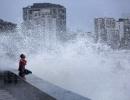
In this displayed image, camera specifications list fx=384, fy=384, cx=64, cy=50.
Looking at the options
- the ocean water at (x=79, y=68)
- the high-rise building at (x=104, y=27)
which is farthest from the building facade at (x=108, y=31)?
the ocean water at (x=79, y=68)

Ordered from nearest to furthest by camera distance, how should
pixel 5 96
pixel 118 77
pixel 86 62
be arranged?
1. pixel 5 96
2. pixel 118 77
3. pixel 86 62

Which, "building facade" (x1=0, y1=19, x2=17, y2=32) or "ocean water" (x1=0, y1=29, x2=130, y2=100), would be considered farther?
"building facade" (x1=0, y1=19, x2=17, y2=32)

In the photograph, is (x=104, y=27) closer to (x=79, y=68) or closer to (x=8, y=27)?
(x=8, y=27)

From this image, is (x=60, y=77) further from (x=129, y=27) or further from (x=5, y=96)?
(x=129, y=27)

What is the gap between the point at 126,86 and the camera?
788 inches

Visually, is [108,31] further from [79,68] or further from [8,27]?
[79,68]

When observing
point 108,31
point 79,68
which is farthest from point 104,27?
point 79,68

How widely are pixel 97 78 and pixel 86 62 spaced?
442cm

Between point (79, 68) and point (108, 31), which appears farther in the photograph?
point (108, 31)

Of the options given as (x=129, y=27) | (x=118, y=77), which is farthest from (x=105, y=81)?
(x=129, y=27)

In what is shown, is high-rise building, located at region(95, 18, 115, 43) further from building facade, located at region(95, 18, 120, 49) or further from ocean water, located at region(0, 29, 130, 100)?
ocean water, located at region(0, 29, 130, 100)

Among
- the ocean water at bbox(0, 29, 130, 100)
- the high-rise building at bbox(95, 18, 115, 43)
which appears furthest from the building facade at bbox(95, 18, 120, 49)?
the ocean water at bbox(0, 29, 130, 100)

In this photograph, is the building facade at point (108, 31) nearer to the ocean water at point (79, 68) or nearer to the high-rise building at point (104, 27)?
the high-rise building at point (104, 27)

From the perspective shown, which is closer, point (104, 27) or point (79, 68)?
point (79, 68)
